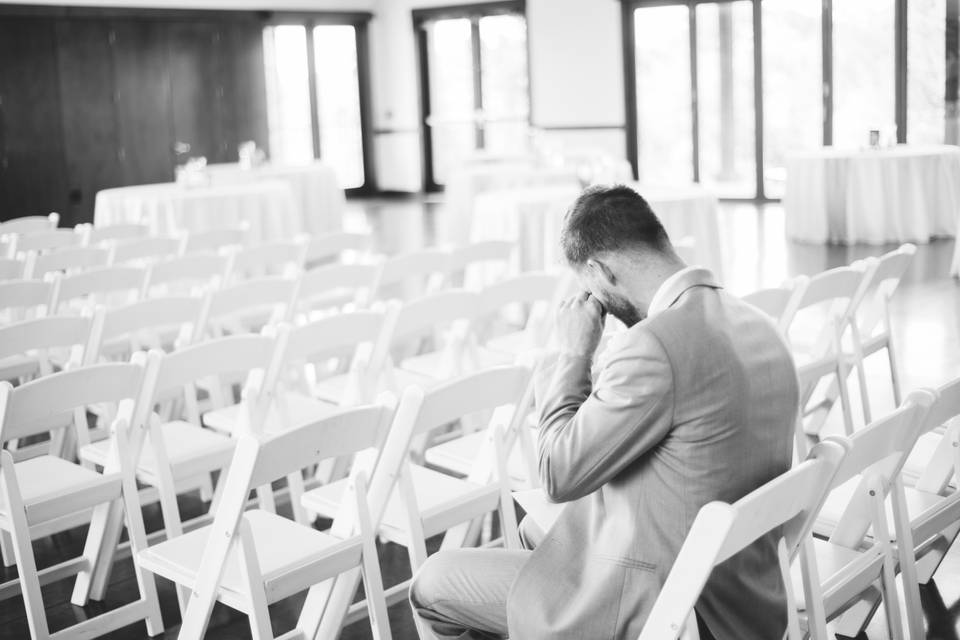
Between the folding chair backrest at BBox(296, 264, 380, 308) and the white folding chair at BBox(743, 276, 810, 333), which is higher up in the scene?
the folding chair backrest at BBox(296, 264, 380, 308)

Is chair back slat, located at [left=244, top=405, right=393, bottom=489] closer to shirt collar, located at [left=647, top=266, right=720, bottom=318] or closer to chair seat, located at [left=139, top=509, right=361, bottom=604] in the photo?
chair seat, located at [left=139, top=509, right=361, bottom=604]

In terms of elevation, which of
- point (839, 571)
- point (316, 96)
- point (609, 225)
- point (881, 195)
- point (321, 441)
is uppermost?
point (316, 96)

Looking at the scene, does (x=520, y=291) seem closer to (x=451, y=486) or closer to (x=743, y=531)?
(x=451, y=486)

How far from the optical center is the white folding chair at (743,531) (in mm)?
1679

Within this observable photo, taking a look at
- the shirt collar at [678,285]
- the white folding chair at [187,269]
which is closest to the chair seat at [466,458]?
the shirt collar at [678,285]

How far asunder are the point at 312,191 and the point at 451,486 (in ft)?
31.8

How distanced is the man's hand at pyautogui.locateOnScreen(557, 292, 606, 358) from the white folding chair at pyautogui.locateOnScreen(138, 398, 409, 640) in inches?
22.9

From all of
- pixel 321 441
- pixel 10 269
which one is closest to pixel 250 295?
pixel 10 269

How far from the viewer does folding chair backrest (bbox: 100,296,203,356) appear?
406cm

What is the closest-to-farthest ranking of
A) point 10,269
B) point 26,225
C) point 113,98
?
point 10,269 → point 26,225 → point 113,98

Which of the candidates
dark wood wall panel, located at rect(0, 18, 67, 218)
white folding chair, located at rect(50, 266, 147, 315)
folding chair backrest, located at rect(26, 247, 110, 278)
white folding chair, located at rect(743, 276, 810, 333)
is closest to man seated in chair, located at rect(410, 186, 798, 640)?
white folding chair, located at rect(743, 276, 810, 333)

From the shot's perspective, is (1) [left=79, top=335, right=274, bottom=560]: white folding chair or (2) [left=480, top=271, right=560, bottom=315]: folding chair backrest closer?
(1) [left=79, top=335, right=274, bottom=560]: white folding chair

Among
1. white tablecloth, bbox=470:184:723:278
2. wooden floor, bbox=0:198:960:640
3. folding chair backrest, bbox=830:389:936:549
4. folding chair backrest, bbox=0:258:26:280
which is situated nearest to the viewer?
folding chair backrest, bbox=830:389:936:549

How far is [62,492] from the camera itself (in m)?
2.99
